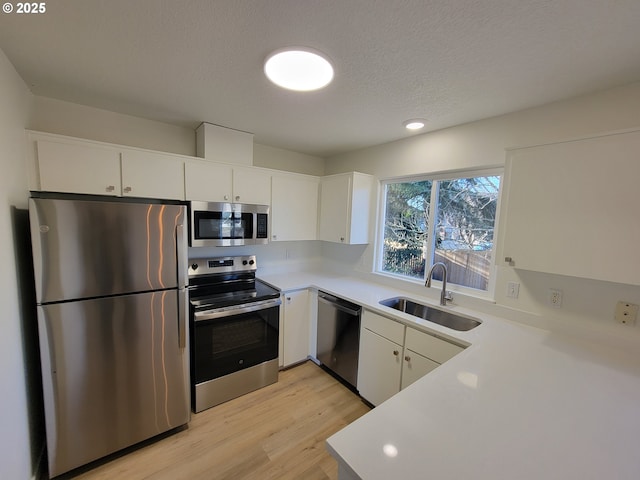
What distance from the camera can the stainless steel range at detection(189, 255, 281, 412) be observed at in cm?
206

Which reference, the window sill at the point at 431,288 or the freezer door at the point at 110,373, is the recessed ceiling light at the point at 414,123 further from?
the freezer door at the point at 110,373

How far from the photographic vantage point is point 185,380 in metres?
1.89

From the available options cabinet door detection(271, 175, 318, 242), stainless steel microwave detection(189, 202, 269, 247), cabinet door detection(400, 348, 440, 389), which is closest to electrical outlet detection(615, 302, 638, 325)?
cabinet door detection(400, 348, 440, 389)

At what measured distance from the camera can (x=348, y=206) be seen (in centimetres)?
278

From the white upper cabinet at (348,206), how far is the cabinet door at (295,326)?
0.75 m

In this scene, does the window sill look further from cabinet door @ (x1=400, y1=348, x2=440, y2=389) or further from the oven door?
the oven door

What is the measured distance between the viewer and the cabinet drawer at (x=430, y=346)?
65.2 inches

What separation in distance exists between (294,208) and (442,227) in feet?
5.01

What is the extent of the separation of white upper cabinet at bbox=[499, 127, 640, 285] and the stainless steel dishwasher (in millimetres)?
1277

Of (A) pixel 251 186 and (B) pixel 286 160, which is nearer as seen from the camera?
(A) pixel 251 186

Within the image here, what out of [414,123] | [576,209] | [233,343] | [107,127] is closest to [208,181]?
[107,127]

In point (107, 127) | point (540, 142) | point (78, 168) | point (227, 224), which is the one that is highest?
point (107, 127)

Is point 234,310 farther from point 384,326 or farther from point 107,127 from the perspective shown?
point 107,127

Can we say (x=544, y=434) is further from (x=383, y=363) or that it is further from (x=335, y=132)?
(x=335, y=132)
